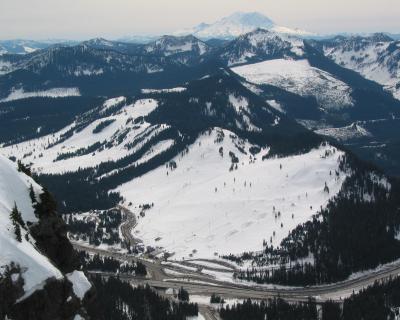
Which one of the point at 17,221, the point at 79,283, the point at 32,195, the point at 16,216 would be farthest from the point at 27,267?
the point at 32,195

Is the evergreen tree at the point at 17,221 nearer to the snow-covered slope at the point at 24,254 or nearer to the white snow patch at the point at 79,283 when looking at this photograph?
the snow-covered slope at the point at 24,254

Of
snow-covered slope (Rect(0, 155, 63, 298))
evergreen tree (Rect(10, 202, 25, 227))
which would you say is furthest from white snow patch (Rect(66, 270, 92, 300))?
evergreen tree (Rect(10, 202, 25, 227))

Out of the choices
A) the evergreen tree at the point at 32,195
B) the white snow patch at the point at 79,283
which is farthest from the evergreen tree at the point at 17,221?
the white snow patch at the point at 79,283

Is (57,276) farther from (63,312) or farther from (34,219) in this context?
A: (34,219)

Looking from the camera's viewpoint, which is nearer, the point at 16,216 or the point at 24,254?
the point at 24,254

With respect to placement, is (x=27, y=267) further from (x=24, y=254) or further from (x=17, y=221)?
(x=17, y=221)

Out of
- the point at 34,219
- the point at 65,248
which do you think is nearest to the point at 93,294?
the point at 65,248

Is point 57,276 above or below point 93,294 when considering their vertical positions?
above


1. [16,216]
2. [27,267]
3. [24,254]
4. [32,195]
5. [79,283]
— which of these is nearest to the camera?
[27,267]
